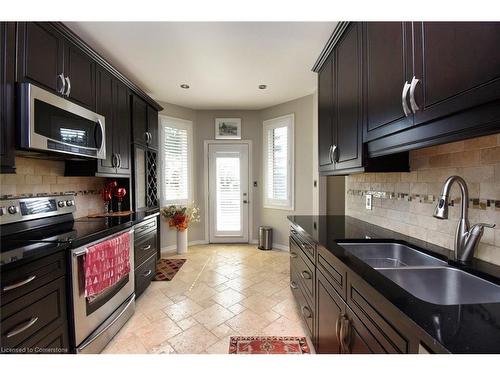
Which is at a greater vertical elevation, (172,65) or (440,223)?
(172,65)

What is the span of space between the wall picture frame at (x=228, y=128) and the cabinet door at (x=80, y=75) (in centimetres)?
250

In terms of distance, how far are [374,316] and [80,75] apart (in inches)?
105

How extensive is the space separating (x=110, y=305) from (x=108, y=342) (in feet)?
0.92

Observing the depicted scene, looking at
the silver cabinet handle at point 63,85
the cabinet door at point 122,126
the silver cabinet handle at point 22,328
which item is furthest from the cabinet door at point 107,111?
the silver cabinet handle at point 22,328

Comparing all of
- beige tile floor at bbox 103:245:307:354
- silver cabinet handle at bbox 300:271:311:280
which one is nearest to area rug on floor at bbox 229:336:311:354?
beige tile floor at bbox 103:245:307:354

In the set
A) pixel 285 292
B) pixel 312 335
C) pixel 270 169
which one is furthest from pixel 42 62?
pixel 270 169

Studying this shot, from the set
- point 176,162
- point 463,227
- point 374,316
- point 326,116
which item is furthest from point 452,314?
point 176,162

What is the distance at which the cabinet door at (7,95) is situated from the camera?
4.25 feet

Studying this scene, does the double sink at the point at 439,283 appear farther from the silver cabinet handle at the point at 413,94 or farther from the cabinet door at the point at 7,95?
the cabinet door at the point at 7,95

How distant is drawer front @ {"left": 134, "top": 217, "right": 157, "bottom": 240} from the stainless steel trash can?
6.63 ft

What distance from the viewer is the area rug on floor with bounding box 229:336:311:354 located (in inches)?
66.9

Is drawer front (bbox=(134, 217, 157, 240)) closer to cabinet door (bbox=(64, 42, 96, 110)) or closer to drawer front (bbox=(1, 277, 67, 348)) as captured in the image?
drawer front (bbox=(1, 277, 67, 348))
